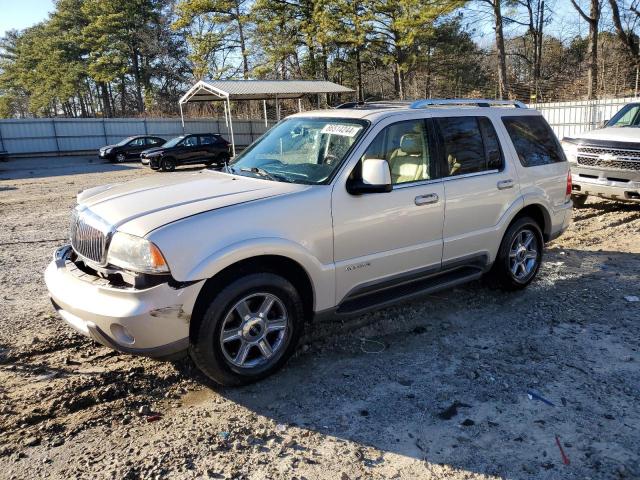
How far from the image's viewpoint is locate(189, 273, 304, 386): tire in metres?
3.36

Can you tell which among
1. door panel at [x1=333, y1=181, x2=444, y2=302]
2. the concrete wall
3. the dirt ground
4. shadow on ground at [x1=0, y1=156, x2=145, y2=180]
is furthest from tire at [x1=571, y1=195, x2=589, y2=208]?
the concrete wall

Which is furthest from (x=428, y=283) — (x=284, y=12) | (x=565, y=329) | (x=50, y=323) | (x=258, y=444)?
(x=284, y=12)

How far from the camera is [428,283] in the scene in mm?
4559

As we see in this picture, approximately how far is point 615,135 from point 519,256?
17.7ft

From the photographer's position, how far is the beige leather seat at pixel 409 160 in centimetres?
428

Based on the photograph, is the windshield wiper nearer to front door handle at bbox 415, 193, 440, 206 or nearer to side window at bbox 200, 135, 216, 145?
front door handle at bbox 415, 193, 440, 206

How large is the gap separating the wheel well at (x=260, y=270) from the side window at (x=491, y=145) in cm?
229

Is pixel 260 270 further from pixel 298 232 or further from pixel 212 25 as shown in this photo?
pixel 212 25

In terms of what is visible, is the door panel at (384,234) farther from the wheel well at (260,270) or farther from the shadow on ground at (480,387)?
the shadow on ground at (480,387)

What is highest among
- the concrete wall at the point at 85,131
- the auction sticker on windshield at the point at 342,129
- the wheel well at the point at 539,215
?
the concrete wall at the point at 85,131

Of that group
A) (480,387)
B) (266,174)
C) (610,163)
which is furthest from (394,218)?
(610,163)

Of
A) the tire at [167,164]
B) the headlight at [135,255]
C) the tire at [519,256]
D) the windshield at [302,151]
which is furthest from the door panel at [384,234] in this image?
the tire at [167,164]

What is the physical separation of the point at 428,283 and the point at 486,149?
4.79ft

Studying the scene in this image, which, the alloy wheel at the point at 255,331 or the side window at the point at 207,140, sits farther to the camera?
the side window at the point at 207,140
